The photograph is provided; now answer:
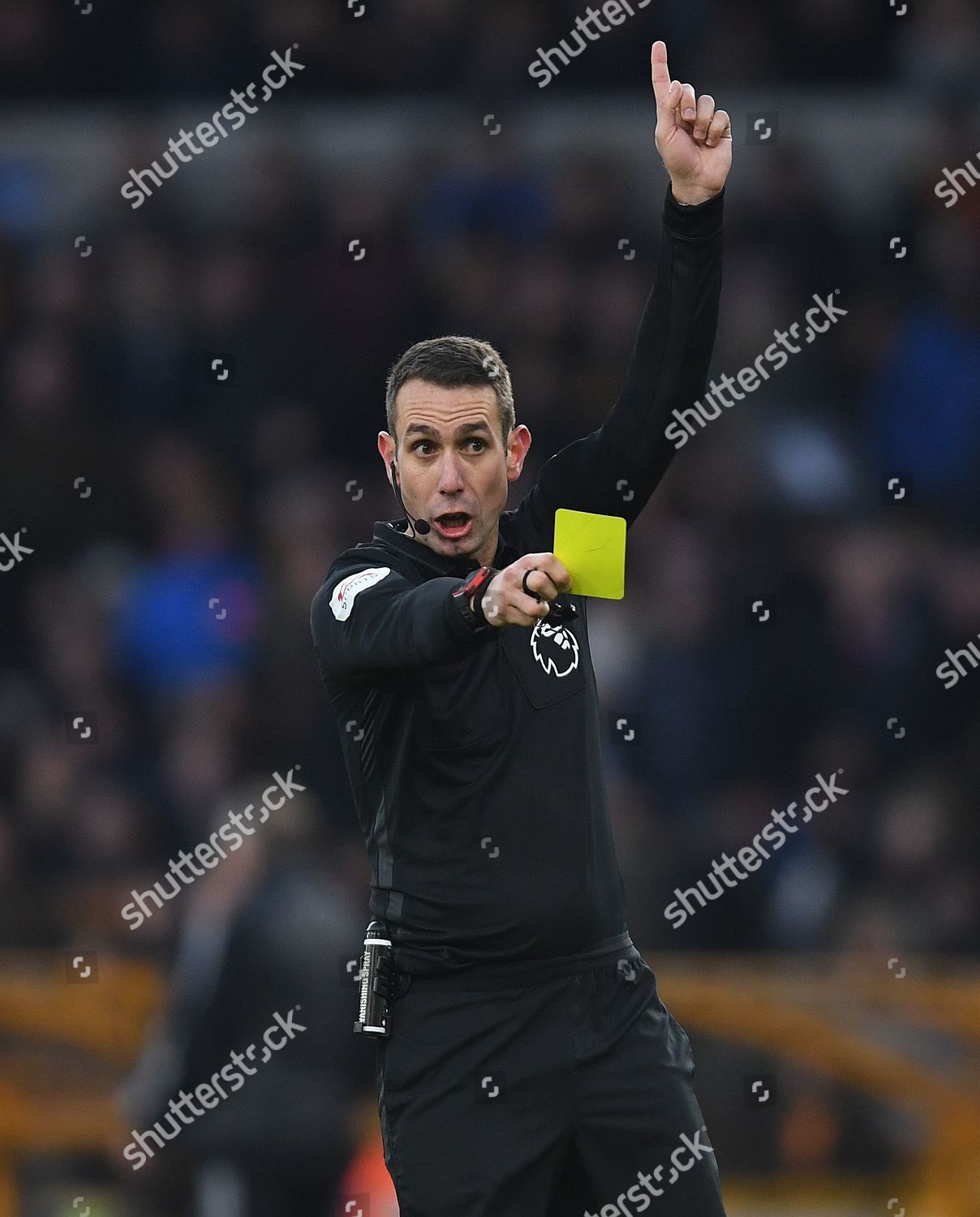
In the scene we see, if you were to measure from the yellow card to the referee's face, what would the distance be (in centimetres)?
59

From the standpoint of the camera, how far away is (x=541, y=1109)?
313 cm

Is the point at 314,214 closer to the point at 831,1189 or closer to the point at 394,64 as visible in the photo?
the point at 394,64

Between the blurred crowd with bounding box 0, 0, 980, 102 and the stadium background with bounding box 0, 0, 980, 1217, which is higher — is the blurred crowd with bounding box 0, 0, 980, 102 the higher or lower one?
the higher one

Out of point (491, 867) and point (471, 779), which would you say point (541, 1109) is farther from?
point (471, 779)

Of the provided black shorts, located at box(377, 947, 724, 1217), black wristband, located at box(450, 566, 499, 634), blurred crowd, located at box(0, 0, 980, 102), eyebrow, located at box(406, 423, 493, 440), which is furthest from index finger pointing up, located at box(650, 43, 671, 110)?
blurred crowd, located at box(0, 0, 980, 102)

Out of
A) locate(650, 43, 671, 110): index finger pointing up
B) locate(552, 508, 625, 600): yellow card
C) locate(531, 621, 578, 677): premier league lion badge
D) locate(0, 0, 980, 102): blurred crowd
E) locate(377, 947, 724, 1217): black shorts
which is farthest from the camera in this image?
locate(0, 0, 980, 102): blurred crowd

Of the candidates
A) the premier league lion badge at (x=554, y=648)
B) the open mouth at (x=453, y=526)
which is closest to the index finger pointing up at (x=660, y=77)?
the open mouth at (x=453, y=526)

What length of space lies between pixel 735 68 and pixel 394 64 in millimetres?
1740

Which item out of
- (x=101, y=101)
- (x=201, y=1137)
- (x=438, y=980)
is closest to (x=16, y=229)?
(x=101, y=101)

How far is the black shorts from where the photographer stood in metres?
3.12

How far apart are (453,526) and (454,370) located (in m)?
0.31

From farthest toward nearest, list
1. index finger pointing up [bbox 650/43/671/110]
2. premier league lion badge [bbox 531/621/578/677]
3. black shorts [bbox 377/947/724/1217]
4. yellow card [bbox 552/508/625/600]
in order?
index finger pointing up [bbox 650/43/671/110]
premier league lion badge [bbox 531/621/578/677]
black shorts [bbox 377/947/724/1217]
yellow card [bbox 552/508/625/600]

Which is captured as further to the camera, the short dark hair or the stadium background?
the stadium background

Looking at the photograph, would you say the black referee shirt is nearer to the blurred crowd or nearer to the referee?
the referee
